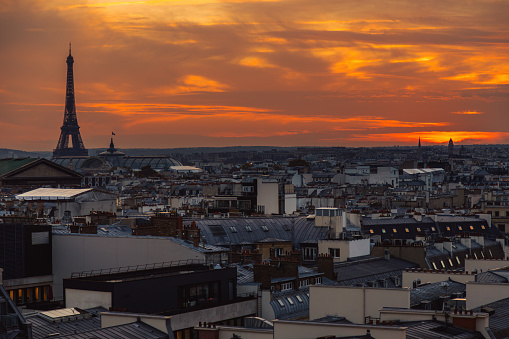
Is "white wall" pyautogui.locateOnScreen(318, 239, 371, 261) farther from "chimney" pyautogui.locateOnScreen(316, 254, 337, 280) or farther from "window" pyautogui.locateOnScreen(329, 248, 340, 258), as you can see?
"chimney" pyautogui.locateOnScreen(316, 254, 337, 280)

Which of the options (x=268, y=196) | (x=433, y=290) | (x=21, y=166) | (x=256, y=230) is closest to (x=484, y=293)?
(x=433, y=290)

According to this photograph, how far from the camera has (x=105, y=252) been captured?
4203 cm

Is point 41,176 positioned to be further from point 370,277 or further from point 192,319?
point 192,319

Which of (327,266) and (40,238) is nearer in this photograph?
(327,266)

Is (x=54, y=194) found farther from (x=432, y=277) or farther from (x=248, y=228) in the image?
(x=432, y=277)

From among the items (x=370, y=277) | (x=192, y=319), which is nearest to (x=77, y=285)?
(x=192, y=319)

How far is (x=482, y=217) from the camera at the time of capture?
257 feet

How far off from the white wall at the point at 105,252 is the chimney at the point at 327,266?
5250 mm

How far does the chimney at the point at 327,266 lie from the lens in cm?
4191

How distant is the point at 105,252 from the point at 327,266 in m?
8.87

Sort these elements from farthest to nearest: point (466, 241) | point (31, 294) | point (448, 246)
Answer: point (466, 241) < point (448, 246) < point (31, 294)

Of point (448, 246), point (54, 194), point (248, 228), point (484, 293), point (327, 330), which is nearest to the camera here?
point (327, 330)

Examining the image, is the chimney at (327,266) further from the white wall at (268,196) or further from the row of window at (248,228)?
the white wall at (268,196)

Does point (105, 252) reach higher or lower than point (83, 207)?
higher
